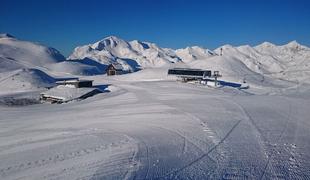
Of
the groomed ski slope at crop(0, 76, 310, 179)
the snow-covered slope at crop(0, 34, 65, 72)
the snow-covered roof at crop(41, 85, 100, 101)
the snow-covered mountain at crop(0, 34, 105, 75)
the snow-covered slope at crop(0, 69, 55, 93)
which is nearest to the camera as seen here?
the groomed ski slope at crop(0, 76, 310, 179)

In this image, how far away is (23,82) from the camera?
48.5 metres

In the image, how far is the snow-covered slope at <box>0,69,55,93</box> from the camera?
4684cm

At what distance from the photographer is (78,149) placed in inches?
474

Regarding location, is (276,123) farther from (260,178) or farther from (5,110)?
(5,110)

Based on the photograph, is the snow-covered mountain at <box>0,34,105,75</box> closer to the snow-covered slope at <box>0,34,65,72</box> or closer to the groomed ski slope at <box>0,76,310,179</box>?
the snow-covered slope at <box>0,34,65,72</box>

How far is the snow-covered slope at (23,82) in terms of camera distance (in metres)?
46.8

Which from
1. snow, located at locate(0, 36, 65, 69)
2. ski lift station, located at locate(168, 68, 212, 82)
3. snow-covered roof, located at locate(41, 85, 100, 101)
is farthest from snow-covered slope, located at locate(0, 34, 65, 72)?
snow-covered roof, located at locate(41, 85, 100, 101)

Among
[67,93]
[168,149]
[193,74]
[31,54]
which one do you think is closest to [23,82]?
[67,93]

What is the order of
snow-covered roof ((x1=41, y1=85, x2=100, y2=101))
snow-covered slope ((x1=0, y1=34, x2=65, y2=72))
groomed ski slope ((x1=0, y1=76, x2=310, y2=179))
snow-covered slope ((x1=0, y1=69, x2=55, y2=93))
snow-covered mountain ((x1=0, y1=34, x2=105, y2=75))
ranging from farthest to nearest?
1. snow-covered slope ((x1=0, y1=34, x2=65, y2=72))
2. snow-covered mountain ((x1=0, y1=34, x2=105, y2=75))
3. snow-covered slope ((x1=0, y1=69, x2=55, y2=93))
4. snow-covered roof ((x1=41, y1=85, x2=100, y2=101))
5. groomed ski slope ((x1=0, y1=76, x2=310, y2=179))

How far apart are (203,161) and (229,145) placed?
2.51 metres

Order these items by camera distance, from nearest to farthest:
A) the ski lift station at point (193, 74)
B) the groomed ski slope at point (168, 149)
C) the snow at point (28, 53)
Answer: the groomed ski slope at point (168, 149), the ski lift station at point (193, 74), the snow at point (28, 53)

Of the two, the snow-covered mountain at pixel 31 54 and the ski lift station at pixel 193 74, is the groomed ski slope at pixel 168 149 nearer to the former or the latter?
the ski lift station at pixel 193 74

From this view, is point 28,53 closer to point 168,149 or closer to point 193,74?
point 193,74

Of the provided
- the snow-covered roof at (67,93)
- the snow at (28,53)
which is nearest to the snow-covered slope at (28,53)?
the snow at (28,53)
